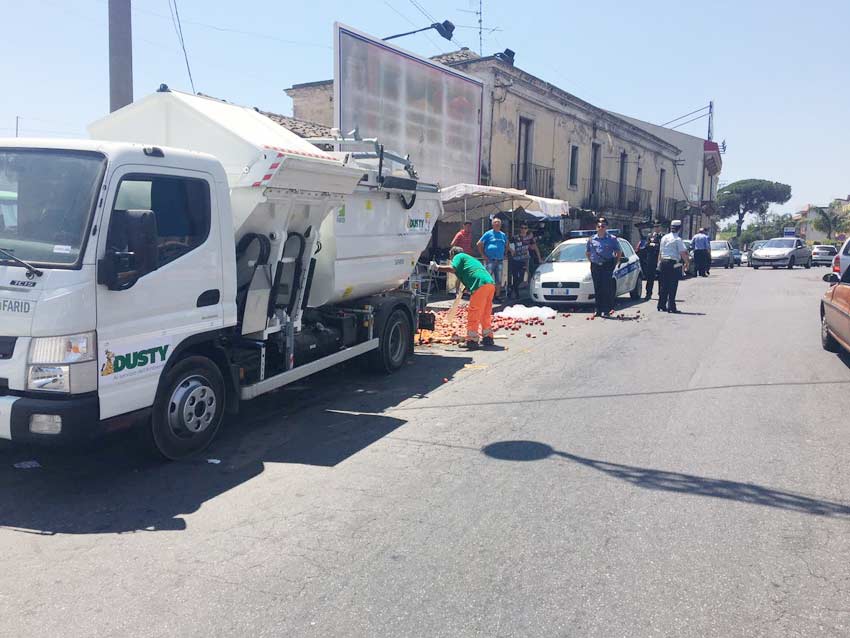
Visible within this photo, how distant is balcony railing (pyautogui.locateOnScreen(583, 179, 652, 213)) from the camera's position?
1265 inches

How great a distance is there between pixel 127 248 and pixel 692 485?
4.12 meters

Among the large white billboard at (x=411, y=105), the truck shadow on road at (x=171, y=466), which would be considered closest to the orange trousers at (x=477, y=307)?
the truck shadow on road at (x=171, y=466)

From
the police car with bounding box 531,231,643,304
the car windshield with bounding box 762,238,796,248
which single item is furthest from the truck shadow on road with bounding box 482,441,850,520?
the car windshield with bounding box 762,238,796,248

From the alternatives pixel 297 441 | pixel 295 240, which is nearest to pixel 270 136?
pixel 295 240

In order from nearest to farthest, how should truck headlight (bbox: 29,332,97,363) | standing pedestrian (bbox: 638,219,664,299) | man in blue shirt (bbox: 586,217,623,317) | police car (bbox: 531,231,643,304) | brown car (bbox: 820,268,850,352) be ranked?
1. truck headlight (bbox: 29,332,97,363)
2. brown car (bbox: 820,268,850,352)
3. man in blue shirt (bbox: 586,217,623,317)
4. police car (bbox: 531,231,643,304)
5. standing pedestrian (bbox: 638,219,664,299)

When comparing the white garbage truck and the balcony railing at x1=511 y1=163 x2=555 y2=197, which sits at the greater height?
the balcony railing at x1=511 y1=163 x2=555 y2=197

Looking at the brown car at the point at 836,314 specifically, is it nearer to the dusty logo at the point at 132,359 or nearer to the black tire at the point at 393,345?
the black tire at the point at 393,345

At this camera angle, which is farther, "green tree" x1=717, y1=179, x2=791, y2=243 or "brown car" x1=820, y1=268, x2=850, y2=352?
"green tree" x1=717, y1=179, x2=791, y2=243

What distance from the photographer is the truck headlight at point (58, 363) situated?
427 centimetres

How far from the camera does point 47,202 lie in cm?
455

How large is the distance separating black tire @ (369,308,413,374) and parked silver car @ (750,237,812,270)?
30.2 meters

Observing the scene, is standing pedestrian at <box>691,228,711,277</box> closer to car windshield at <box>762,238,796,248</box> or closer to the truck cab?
car windshield at <box>762,238,796,248</box>

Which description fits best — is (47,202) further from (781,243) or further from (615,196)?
(781,243)

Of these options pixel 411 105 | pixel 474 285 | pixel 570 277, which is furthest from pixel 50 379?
pixel 411 105
